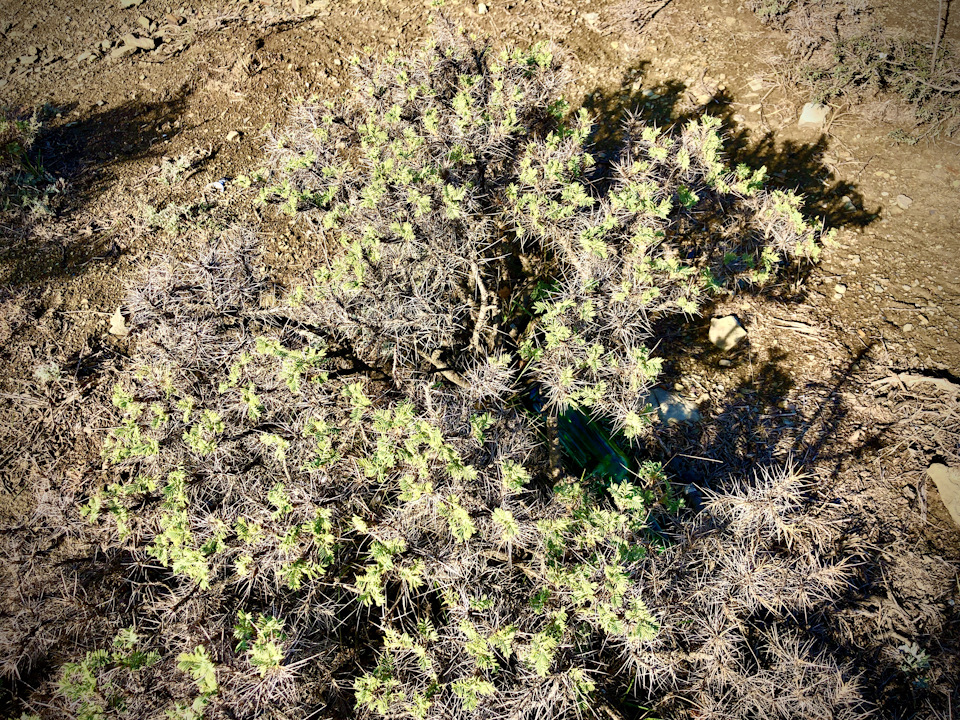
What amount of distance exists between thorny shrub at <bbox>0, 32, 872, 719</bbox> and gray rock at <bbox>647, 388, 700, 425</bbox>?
863mm

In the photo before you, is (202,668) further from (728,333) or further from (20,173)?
(20,173)

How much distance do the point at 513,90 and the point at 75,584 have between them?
11.9 ft

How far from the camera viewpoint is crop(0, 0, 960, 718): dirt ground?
11.6ft

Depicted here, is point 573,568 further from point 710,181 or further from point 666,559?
point 710,181

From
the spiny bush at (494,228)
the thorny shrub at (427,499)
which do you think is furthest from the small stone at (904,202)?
the thorny shrub at (427,499)

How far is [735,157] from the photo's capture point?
16.0ft

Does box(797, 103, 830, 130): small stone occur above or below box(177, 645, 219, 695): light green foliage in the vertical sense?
above

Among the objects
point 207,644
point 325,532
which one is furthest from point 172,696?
point 325,532

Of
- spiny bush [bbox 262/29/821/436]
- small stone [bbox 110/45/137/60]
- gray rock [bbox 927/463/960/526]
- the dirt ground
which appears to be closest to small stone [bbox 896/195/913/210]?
the dirt ground

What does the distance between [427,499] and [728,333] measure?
2.93 m

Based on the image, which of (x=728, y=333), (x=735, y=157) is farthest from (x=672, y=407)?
(x=735, y=157)

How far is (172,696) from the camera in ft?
7.88

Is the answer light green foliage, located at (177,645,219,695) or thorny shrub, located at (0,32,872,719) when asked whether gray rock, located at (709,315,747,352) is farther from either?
light green foliage, located at (177,645,219,695)

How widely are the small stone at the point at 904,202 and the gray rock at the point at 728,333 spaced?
1823 millimetres
